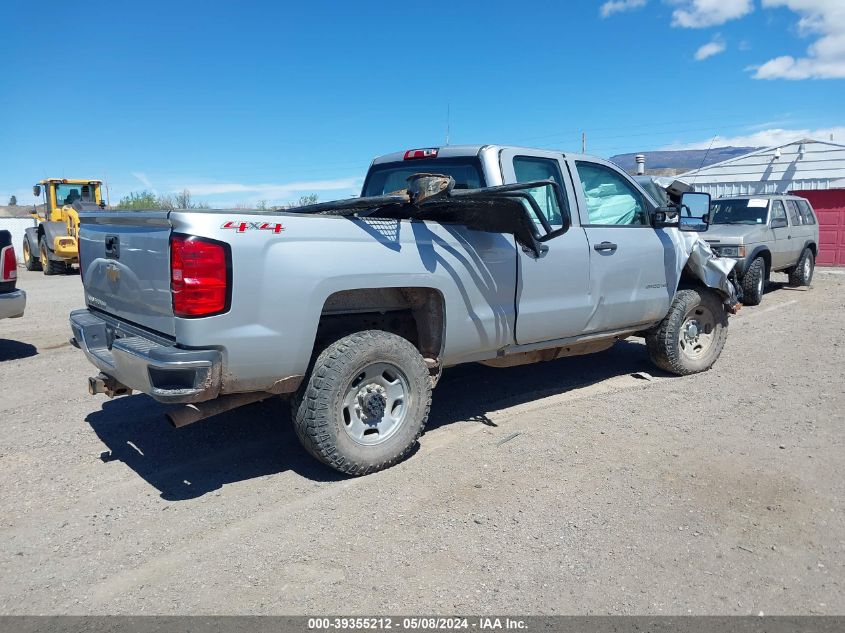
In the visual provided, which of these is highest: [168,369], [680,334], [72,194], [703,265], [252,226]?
[72,194]

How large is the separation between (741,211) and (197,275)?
12267 millimetres

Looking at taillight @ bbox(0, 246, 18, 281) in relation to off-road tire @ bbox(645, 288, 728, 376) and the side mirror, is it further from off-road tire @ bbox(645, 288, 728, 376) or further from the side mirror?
the side mirror

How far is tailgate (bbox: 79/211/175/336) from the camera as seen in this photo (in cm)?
359

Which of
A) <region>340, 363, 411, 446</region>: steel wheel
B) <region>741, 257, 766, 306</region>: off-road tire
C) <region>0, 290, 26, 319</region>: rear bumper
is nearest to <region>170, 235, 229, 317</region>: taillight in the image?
<region>340, 363, 411, 446</region>: steel wheel

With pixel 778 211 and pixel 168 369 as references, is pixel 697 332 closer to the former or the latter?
pixel 168 369

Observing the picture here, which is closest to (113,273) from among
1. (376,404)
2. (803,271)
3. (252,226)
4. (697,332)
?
(252,226)

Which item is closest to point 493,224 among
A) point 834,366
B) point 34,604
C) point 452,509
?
point 452,509

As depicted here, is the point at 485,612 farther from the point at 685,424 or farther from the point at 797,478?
the point at 685,424

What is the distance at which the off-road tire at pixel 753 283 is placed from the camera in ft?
39.0

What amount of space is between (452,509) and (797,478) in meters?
2.19

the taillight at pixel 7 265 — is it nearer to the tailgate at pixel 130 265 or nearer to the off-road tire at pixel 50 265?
the tailgate at pixel 130 265

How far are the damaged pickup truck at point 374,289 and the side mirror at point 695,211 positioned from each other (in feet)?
0.92

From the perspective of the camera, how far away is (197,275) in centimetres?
343

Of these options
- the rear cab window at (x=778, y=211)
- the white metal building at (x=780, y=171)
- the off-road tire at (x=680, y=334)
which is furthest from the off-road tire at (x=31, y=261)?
the white metal building at (x=780, y=171)
